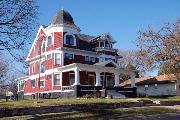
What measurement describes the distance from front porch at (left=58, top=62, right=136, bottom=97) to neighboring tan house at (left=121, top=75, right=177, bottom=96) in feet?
30.4

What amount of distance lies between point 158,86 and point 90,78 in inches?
676

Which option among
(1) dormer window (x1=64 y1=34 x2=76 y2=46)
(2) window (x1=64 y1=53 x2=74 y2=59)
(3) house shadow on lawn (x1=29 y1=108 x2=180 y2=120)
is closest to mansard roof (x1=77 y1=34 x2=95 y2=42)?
(1) dormer window (x1=64 y1=34 x2=76 y2=46)

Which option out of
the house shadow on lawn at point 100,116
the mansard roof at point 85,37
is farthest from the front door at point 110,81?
the house shadow on lawn at point 100,116

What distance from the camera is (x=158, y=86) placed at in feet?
198

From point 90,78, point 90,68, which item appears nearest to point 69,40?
point 90,78

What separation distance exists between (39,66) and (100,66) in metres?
11.6

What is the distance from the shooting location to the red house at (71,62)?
4500cm

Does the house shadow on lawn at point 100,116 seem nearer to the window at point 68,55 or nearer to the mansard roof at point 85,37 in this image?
the window at point 68,55

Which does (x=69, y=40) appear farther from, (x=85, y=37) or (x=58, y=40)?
(x=85, y=37)

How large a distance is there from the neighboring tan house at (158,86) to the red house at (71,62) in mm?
10943

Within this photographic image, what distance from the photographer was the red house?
45000 millimetres

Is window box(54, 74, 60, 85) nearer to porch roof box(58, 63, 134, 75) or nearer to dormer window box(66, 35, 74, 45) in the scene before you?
porch roof box(58, 63, 134, 75)

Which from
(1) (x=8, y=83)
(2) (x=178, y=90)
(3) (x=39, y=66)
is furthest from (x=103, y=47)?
(1) (x=8, y=83)

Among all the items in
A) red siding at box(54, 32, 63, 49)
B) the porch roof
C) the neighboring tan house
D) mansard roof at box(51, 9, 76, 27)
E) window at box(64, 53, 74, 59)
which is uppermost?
mansard roof at box(51, 9, 76, 27)
